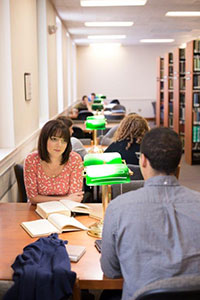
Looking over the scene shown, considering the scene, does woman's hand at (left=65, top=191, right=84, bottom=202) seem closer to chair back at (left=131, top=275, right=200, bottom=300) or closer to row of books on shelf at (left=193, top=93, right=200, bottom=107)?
chair back at (left=131, top=275, right=200, bottom=300)

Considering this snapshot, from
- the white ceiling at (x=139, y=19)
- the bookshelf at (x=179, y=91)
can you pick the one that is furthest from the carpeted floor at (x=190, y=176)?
the white ceiling at (x=139, y=19)

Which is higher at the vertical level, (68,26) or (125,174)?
(68,26)

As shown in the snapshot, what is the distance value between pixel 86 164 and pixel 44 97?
490cm

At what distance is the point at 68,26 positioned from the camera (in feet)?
35.7

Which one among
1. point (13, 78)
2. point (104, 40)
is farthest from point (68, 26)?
point (13, 78)

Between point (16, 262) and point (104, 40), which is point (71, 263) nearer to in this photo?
point (16, 262)

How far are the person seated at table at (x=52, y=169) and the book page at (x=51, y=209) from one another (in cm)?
37

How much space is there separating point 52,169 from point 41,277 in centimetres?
147

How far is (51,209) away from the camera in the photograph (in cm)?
256

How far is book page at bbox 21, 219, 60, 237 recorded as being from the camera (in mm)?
2278

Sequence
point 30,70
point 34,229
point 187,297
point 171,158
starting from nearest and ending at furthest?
point 187,297 → point 171,158 → point 34,229 → point 30,70

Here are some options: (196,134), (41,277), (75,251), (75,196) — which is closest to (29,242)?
(75,251)

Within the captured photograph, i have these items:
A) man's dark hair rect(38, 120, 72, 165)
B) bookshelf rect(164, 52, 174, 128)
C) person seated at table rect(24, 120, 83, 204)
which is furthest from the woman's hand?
bookshelf rect(164, 52, 174, 128)

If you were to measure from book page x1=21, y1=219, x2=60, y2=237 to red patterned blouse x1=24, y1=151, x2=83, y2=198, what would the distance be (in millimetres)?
589
